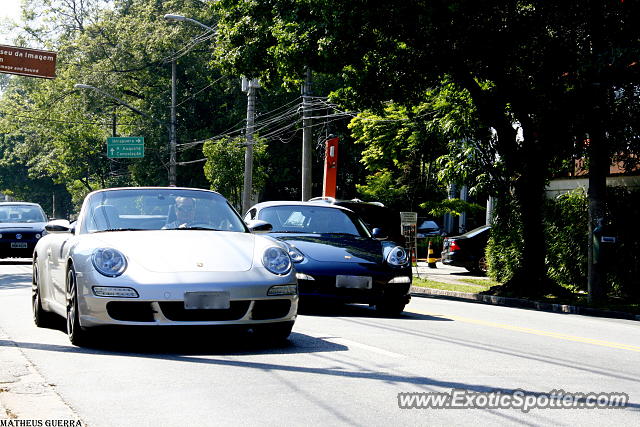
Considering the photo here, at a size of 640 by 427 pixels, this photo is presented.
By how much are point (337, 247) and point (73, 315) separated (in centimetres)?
471

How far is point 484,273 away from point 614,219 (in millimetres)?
8917

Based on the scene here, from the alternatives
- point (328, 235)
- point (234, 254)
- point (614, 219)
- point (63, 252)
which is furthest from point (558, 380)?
point (614, 219)

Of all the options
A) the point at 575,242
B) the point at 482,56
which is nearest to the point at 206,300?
the point at 482,56

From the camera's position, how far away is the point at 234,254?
317 inches

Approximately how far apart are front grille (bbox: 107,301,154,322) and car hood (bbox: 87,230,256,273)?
0.32m

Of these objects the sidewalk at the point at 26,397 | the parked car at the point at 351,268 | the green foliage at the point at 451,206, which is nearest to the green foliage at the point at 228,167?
the green foliage at the point at 451,206

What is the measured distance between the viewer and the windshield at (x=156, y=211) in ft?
28.6

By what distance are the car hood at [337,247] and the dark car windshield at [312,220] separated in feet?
1.09

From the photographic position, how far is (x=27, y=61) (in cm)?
1966

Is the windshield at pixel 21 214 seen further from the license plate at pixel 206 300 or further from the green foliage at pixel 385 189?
the license plate at pixel 206 300

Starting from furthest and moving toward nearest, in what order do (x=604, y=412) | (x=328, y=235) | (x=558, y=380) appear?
(x=328, y=235)
(x=558, y=380)
(x=604, y=412)

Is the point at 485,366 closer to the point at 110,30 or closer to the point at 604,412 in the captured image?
the point at 604,412

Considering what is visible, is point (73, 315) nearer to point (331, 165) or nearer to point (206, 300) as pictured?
point (206, 300)

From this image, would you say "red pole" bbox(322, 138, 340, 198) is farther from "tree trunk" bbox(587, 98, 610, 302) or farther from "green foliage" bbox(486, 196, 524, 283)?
"tree trunk" bbox(587, 98, 610, 302)
